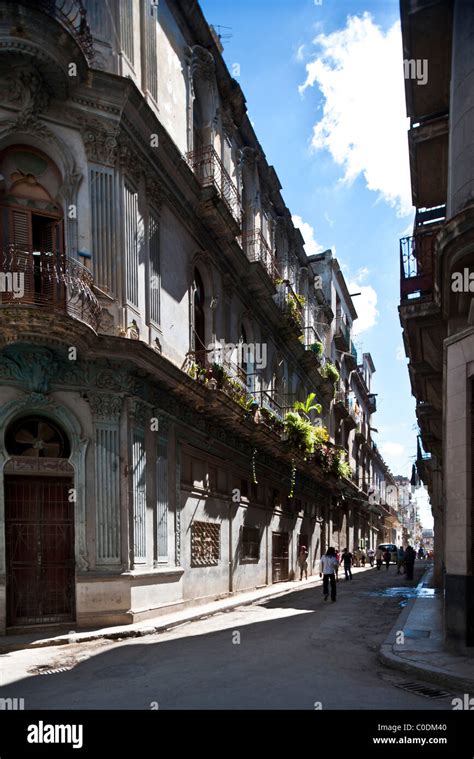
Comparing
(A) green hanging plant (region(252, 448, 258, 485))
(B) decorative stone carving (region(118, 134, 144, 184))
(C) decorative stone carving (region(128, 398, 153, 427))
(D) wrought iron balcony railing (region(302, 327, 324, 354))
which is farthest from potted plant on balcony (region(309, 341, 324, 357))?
(C) decorative stone carving (region(128, 398, 153, 427))

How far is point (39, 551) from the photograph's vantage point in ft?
38.9

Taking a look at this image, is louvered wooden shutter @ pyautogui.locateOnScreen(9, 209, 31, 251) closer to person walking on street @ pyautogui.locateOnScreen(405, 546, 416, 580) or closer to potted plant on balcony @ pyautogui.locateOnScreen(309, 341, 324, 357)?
potted plant on balcony @ pyautogui.locateOnScreen(309, 341, 324, 357)

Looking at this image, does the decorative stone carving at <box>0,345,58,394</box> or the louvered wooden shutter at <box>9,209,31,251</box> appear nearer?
the decorative stone carving at <box>0,345,58,394</box>

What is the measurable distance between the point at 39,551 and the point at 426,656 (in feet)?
22.9

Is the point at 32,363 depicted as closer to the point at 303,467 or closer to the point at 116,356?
the point at 116,356

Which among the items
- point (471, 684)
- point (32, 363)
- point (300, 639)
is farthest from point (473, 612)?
point (32, 363)

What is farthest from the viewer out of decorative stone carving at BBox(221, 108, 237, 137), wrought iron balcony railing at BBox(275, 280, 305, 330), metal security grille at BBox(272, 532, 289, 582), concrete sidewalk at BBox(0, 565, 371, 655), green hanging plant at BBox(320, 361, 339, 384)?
green hanging plant at BBox(320, 361, 339, 384)

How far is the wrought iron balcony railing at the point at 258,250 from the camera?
73.1 ft

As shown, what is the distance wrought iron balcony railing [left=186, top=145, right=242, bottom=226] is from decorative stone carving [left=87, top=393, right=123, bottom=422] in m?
7.21

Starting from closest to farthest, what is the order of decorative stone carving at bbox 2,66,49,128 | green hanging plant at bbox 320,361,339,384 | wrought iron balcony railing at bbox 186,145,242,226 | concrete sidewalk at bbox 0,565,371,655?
1. concrete sidewalk at bbox 0,565,371,655
2. decorative stone carving at bbox 2,66,49,128
3. wrought iron balcony railing at bbox 186,145,242,226
4. green hanging plant at bbox 320,361,339,384

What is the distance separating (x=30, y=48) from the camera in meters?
11.4

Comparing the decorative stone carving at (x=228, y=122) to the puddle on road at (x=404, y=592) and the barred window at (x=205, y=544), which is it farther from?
the puddle on road at (x=404, y=592)

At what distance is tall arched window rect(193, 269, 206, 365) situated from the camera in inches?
→ 687
